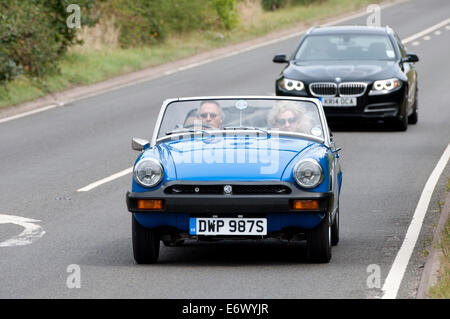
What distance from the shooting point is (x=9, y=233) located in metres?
11.1

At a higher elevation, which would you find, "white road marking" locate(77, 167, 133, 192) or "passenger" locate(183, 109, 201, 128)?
"passenger" locate(183, 109, 201, 128)

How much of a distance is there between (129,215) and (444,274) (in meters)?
4.47

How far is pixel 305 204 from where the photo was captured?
29.7ft

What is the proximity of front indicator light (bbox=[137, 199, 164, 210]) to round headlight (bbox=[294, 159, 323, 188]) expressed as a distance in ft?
3.50

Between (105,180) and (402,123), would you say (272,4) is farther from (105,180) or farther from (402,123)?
(105,180)

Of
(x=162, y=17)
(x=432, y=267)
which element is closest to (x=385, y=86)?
(x=432, y=267)

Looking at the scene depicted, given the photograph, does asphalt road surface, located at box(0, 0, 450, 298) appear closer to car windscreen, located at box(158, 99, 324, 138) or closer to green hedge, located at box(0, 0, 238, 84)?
car windscreen, located at box(158, 99, 324, 138)

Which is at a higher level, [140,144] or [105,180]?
[140,144]

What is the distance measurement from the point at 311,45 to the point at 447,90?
21.5 ft

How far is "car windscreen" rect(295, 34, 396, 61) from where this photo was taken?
20.3 m

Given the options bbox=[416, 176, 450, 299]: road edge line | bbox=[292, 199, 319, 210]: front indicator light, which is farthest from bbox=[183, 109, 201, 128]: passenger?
bbox=[416, 176, 450, 299]: road edge line

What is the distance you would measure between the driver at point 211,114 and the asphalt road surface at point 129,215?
42.6 inches

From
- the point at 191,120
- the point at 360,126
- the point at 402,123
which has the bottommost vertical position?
the point at 360,126

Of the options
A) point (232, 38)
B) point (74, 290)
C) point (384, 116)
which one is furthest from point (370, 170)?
point (232, 38)
